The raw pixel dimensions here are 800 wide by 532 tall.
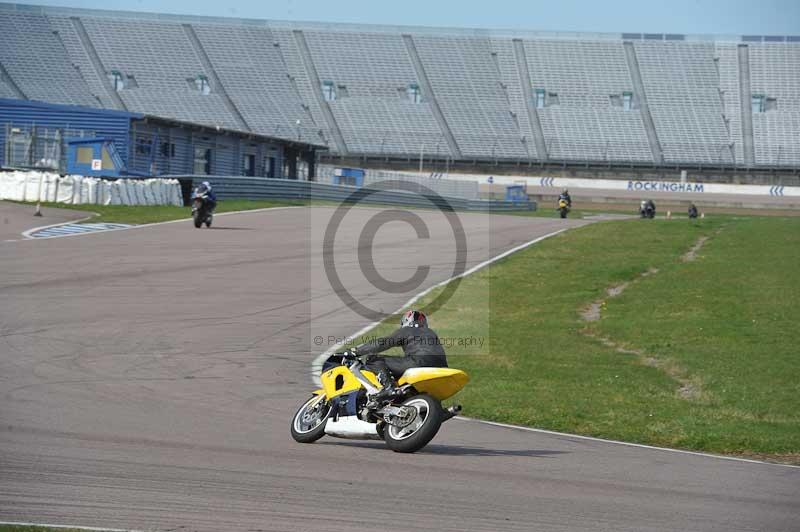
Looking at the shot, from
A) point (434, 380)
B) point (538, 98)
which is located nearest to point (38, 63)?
point (538, 98)

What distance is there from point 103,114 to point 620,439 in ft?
143

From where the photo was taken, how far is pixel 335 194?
52.9 metres

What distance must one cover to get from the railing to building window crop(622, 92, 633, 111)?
907 inches

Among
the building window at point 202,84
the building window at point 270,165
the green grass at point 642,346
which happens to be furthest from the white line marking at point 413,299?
the building window at point 202,84

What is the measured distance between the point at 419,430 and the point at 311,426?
1.16 meters

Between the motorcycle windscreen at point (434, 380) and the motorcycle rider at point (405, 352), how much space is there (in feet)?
0.47

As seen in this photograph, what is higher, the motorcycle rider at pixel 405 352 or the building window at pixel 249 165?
the building window at pixel 249 165

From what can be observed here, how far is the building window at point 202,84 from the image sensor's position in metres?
77.3

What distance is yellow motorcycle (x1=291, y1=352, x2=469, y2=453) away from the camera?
904cm

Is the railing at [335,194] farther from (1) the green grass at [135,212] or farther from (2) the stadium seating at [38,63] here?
(2) the stadium seating at [38,63]

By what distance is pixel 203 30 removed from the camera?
82.1 metres

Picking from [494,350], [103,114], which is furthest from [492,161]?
[494,350]

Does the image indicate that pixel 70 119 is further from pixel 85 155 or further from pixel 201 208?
pixel 201 208

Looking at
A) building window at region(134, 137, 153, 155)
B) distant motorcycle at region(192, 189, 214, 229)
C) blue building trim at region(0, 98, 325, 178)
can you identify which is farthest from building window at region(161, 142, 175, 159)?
distant motorcycle at region(192, 189, 214, 229)
